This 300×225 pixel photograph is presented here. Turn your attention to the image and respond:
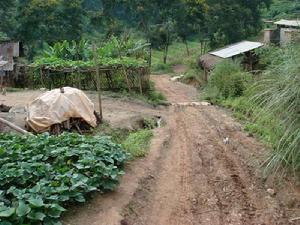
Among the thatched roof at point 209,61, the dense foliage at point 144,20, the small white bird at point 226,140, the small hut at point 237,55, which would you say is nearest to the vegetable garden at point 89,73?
the small hut at point 237,55

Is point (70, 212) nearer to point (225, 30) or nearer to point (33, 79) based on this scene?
point (33, 79)

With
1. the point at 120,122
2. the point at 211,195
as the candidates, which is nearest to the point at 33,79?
the point at 120,122

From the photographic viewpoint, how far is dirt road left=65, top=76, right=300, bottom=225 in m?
6.39

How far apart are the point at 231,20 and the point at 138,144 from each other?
850 inches

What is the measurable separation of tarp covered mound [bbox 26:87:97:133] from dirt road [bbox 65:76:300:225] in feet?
6.43

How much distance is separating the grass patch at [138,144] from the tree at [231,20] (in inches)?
783

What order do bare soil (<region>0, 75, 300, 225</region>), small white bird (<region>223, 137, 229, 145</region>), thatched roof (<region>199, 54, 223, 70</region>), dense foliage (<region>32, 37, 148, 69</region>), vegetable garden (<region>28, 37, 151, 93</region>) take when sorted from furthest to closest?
thatched roof (<region>199, 54, 223, 70</region>), dense foliage (<region>32, 37, 148, 69</region>), vegetable garden (<region>28, 37, 151, 93</region>), small white bird (<region>223, 137, 229, 145</region>), bare soil (<region>0, 75, 300, 225</region>)

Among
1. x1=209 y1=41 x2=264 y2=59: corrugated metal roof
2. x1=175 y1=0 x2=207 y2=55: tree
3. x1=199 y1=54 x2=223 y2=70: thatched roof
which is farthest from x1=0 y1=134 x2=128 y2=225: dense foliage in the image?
x1=175 y1=0 x2=207 y2=55: tree

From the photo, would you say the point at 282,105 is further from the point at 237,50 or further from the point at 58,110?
the point at 237,50

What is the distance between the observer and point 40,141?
7.54 m

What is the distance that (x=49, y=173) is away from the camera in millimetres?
6238

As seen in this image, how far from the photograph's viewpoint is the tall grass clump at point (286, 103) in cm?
611

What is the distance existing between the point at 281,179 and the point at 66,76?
12.0 metres

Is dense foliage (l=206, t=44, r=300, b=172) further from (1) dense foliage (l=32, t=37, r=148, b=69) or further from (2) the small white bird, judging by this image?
(1) dense foliage (l=32, t=37, r=148, b=69)
